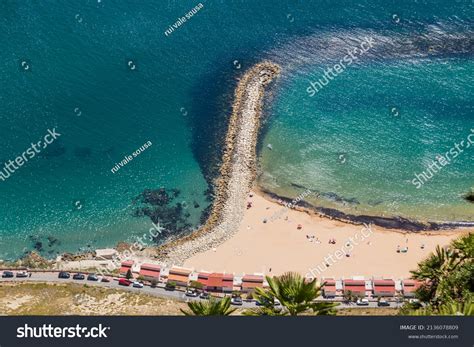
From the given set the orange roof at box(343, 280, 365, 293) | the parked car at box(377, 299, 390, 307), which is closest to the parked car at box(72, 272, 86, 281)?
the orange roof at box(343, 280, 365, 293)

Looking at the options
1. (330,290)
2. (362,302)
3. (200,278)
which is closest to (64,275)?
(200,278)

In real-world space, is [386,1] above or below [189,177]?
above

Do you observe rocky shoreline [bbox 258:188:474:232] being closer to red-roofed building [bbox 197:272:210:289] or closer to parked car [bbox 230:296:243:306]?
red-roofed building [bbox 197:272:210:289]

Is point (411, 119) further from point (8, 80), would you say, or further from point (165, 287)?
point (8, 80)

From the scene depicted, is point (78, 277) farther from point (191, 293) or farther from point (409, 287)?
point (409, 287)

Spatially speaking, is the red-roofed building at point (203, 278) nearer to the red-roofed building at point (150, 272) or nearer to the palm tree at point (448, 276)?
the red-roofed building at point (150, 272)
